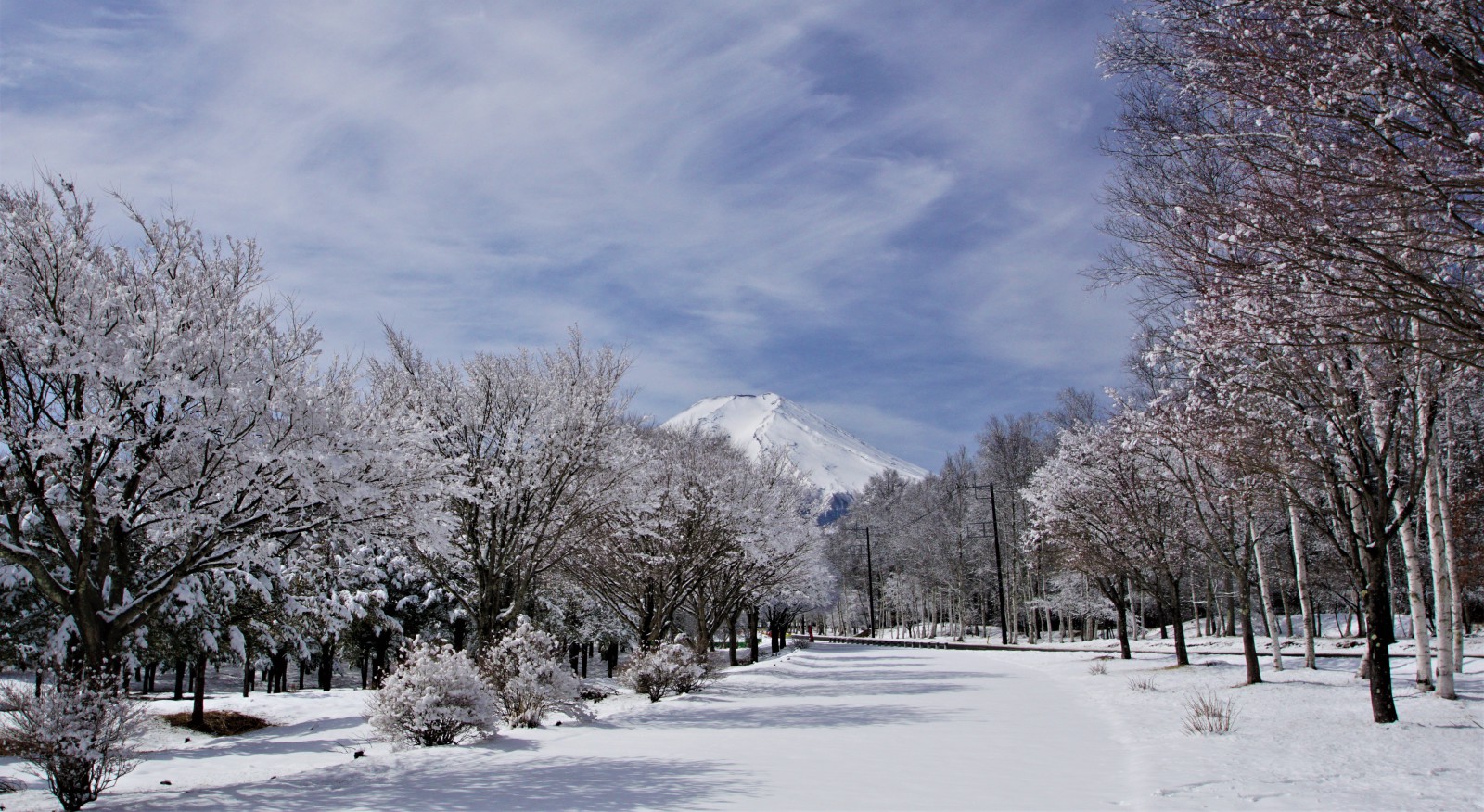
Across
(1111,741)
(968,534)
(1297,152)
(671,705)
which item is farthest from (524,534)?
(968,534)

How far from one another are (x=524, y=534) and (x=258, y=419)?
342 inches

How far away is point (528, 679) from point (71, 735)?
21.3 ft

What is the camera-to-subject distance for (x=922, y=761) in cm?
914

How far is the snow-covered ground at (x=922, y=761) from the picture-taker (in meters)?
7.17

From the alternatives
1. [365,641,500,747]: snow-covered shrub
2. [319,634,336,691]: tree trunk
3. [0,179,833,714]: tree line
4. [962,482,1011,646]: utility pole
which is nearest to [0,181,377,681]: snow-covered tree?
[0,179,833,714]: tree line

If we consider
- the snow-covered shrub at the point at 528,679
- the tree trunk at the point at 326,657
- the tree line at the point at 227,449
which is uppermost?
the tree line at the point at 227,449

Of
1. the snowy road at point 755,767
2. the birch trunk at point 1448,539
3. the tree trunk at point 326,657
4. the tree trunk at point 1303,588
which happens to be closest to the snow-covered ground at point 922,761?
the snowy road at point 755,767

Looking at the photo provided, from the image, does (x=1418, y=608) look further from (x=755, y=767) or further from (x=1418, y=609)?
(x=755, y=767)

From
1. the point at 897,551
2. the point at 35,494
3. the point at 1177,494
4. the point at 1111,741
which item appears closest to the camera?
the point at 35,494

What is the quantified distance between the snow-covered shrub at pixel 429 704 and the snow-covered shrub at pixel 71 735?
314 centimetres

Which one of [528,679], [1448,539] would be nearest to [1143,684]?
[1448,539]

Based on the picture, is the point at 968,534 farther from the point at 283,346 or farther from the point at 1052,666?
the point at 283,346

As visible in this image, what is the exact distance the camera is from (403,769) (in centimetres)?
929

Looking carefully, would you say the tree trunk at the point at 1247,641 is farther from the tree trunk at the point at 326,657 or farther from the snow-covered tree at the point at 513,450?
the tree trunk at the point at 326,657
